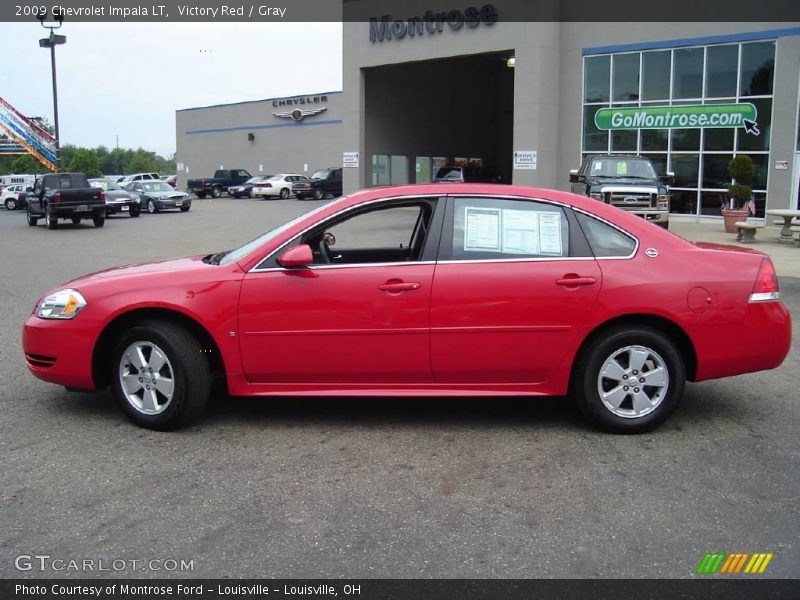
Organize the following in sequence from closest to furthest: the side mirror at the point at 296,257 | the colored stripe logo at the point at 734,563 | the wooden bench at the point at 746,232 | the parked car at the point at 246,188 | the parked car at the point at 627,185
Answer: the colored stripe logo at the point at 734,563, the side mirror at the point at 296,257, the parked car at the point at 627,185, the wooden bench at the point at 746,232, the parked car at the point at 246,188

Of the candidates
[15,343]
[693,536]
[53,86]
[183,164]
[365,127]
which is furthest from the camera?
[183,164]

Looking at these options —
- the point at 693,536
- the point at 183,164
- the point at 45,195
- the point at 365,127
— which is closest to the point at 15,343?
the point at 693,536

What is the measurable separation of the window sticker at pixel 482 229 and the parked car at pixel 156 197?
1275 inches

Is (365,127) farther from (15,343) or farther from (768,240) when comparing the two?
(15,343)

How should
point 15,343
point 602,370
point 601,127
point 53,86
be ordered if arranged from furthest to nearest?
1. point 53,86
2. point 601,127
3. point 15,343
4. point 602,370

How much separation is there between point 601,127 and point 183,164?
146 feet

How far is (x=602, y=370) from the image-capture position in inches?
204

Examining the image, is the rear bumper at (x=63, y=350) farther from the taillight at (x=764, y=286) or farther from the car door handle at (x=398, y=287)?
the taillight at (x=764, y=286)

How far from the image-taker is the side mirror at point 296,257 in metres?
5.10

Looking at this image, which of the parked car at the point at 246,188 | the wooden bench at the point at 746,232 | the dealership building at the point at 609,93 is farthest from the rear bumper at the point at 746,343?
the parked car at the point at 246,188

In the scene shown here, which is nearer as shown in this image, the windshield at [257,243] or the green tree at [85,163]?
the windshield at [257,243]

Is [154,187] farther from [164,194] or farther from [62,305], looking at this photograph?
[62,305]

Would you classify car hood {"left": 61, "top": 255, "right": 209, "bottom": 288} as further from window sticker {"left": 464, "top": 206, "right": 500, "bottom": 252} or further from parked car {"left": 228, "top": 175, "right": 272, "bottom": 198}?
parked car {"left": 228, "top": 175, "right": 272, "bottom": 198}

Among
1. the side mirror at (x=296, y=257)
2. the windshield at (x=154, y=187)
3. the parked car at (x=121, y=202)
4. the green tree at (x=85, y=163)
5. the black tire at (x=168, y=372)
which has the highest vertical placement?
the green tree at (x=85, y=163)
